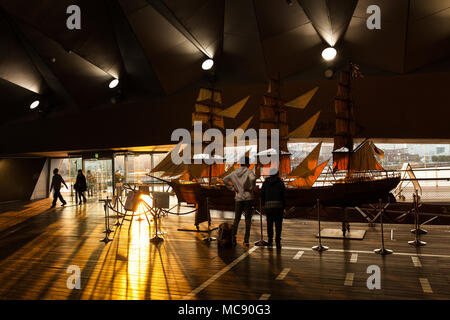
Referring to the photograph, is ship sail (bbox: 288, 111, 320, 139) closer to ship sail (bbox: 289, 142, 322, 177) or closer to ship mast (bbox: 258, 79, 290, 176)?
ship sail (bbox: 289, 142, 322, 177)

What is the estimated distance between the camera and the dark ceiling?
44.1ft

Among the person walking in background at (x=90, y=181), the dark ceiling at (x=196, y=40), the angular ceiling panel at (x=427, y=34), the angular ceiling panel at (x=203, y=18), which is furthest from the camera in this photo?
the person walking in background at (x=90, y=181)

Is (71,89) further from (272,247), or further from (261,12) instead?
(272,247)

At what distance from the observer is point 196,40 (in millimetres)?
15672

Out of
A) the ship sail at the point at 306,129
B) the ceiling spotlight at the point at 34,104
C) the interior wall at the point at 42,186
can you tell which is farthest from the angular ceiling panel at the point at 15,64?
the ship sail at the point at 306,129

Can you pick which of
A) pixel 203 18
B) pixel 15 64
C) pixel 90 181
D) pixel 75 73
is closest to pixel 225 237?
pixel 203 18

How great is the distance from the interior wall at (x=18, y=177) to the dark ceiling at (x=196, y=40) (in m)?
5.45

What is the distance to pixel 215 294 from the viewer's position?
4.45 meters

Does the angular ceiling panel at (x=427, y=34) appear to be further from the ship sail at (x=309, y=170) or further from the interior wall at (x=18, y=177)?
the interior wall at (x=18, y=177)

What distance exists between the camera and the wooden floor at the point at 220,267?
4.52 metres

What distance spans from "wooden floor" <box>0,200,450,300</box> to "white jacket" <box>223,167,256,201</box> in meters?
1.08

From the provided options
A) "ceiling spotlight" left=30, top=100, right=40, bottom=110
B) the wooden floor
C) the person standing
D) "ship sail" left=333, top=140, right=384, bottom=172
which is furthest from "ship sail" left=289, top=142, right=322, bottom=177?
"ceiling spotlight" left=30, top=100, right=40, bottom=110
